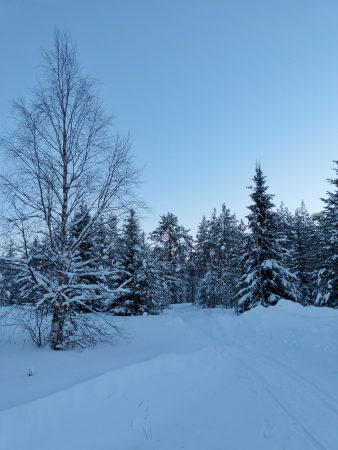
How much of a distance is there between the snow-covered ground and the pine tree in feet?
42.0

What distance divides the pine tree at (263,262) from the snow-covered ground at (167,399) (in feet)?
42.0

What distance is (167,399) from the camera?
21.9 feet

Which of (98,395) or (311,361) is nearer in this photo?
(98,395)

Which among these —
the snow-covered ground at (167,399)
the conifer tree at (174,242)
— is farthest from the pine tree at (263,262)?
the conifer tree at (174,242)

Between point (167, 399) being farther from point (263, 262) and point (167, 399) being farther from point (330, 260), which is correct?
point (330, 260)

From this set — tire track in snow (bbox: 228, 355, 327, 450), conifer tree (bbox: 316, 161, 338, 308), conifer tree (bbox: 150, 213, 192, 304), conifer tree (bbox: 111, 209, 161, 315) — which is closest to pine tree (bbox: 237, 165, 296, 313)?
conifer tree (bbox: 316, 161, 338, 308)

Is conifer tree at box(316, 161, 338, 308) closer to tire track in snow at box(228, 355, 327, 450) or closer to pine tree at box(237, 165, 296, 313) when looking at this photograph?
pine tree at box(237, 165, 296, 313)

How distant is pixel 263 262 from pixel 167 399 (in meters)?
17.8

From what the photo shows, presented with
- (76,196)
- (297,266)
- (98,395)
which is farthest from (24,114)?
(297,266)

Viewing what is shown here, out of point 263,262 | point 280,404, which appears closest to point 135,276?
point 263,262

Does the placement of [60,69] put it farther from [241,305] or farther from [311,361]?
[241,305]

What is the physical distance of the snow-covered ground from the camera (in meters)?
4.86

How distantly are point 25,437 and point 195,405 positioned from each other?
10.1ft

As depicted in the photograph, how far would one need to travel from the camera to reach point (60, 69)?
1111 cm
